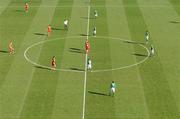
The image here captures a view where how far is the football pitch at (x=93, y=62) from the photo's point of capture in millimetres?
53406

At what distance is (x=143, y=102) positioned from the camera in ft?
179

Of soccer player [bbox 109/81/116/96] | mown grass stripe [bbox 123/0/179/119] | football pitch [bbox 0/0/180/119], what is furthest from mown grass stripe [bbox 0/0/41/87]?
mown grass stripe [bbox 123/0/179/119]

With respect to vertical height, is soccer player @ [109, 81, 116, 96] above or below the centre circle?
above

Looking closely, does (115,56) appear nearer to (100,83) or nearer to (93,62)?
(93,62)

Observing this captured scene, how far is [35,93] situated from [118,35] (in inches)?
1070

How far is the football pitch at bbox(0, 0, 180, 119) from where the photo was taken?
2103 inches

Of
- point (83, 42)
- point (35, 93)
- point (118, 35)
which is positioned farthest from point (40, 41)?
point (35, 93)

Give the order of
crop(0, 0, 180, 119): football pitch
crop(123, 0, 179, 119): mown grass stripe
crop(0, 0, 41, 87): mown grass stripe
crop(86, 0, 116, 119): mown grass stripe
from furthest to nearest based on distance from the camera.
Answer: crop(0, 0, 41, 87): mown grass stripe → crop(0, 0, 180, 119): football pitch → crop(86, 0, 116, 119): mown grass stripe → crop(123, 0, 179, 119): mown grass stripe

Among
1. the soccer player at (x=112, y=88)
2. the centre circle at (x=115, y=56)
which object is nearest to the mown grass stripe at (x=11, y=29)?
the centre circle at (x=115, y=56)

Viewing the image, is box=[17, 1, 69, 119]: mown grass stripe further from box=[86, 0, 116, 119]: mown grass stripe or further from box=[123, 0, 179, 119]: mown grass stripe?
box=[123, 0, 179, 119]: mown grass stripe

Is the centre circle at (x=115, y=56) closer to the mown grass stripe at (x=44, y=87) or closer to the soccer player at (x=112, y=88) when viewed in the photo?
the mown grass stripe at (x=44, y=87)

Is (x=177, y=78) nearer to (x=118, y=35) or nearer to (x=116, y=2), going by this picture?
(x=118, y=35)

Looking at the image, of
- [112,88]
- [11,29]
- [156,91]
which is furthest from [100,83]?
[11,29]

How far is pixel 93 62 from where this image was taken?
6762cm
